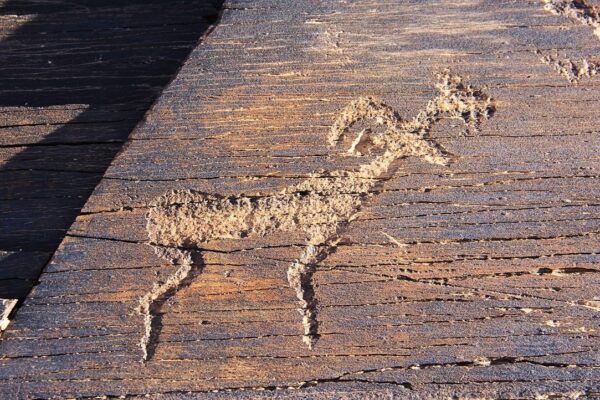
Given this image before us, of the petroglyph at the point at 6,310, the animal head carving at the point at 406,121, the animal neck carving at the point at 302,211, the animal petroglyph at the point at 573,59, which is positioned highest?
the animal petroglyph at the point at 573,59

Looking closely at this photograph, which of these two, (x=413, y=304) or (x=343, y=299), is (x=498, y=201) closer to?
(x=413, y=304)

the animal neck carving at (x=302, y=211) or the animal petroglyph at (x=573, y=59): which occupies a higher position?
the animal petroglyph at (x=573, y=59)

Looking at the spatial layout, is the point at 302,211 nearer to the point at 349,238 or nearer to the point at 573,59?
the point at 349,238

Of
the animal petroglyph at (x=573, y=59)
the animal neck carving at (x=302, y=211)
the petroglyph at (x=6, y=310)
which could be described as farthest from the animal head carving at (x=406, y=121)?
the petroglyph at (x=6, y=310)

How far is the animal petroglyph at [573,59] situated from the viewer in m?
1.69

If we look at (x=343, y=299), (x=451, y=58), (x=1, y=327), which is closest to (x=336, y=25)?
(x=451, y=58)

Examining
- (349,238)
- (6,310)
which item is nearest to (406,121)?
(349,238)

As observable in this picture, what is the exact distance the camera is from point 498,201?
5.15 ft

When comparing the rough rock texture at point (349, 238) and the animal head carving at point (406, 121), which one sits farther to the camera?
the animal head carving at point (406, 121)

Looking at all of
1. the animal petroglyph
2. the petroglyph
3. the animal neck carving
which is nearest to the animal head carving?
the animal neck carving

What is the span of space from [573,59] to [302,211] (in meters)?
0.83

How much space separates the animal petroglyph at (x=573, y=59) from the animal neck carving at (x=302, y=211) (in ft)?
0.77

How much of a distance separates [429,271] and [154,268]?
2.14ft

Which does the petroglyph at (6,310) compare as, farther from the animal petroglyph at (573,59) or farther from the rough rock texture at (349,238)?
the animal petroglyph at (573,59)
